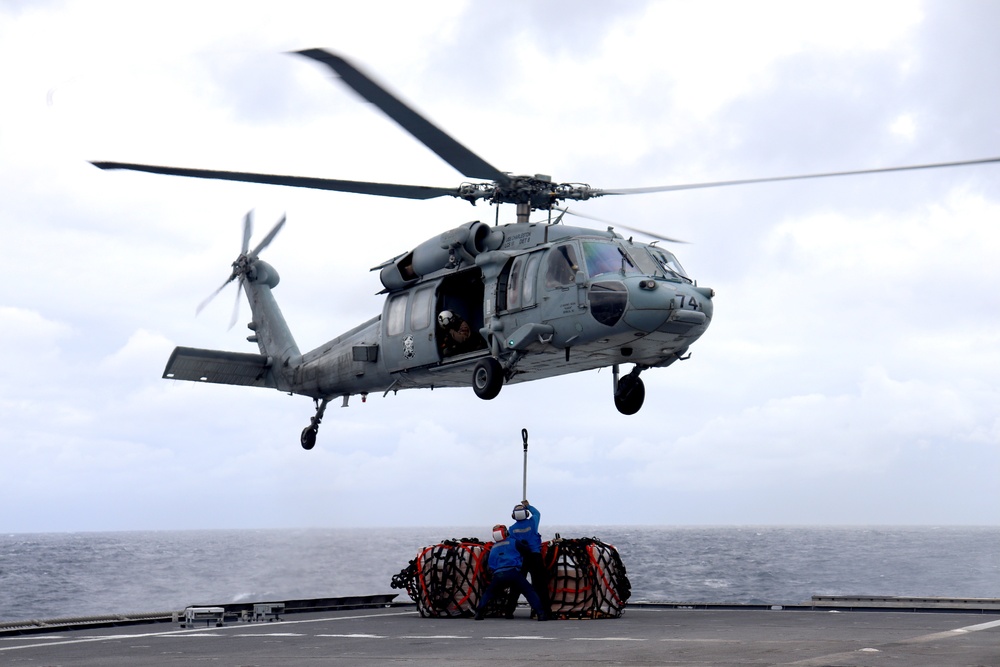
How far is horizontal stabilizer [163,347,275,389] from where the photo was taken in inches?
861

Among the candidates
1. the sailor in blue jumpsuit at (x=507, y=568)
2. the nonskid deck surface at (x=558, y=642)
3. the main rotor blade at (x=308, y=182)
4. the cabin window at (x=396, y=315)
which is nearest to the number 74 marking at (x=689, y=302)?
the main rotor blade at (x=308, y=182)

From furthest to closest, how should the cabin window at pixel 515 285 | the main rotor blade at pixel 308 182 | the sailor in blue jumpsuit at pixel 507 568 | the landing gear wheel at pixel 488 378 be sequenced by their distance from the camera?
1. the landing gear wheel at pixel 488 378
2. the cabin window at pixel 515 285
3. the main rotor blade at pixel 308 182
4. the sailor in blue jumpsuit at pixel 507 568

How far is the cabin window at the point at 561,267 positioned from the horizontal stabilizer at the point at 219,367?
9.09m

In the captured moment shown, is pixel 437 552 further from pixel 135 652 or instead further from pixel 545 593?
pixel 135 652

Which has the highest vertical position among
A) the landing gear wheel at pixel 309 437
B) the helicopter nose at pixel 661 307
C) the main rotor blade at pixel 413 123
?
the main rotor blade at pixel 413 123

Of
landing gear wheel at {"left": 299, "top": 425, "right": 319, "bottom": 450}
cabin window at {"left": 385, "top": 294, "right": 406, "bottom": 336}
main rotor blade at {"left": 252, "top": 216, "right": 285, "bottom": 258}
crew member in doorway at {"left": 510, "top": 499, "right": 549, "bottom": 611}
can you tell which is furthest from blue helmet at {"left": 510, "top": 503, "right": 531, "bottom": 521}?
main rotor blade at {"left": 252, "top": 216, "right": 285, "bottom": 258}

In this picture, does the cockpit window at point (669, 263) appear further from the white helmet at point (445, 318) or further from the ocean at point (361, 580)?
the ocean at point (361, 580)

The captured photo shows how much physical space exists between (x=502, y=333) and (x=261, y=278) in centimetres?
1062

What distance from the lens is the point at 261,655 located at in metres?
10.1

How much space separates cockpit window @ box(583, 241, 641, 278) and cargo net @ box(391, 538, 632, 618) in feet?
13.8

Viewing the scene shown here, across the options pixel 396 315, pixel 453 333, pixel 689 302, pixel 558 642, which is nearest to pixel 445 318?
pixel 453 333

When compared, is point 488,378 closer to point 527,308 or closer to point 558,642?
point 527,308

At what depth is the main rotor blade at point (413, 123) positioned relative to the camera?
11.7 m

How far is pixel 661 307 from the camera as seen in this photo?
15789mm
